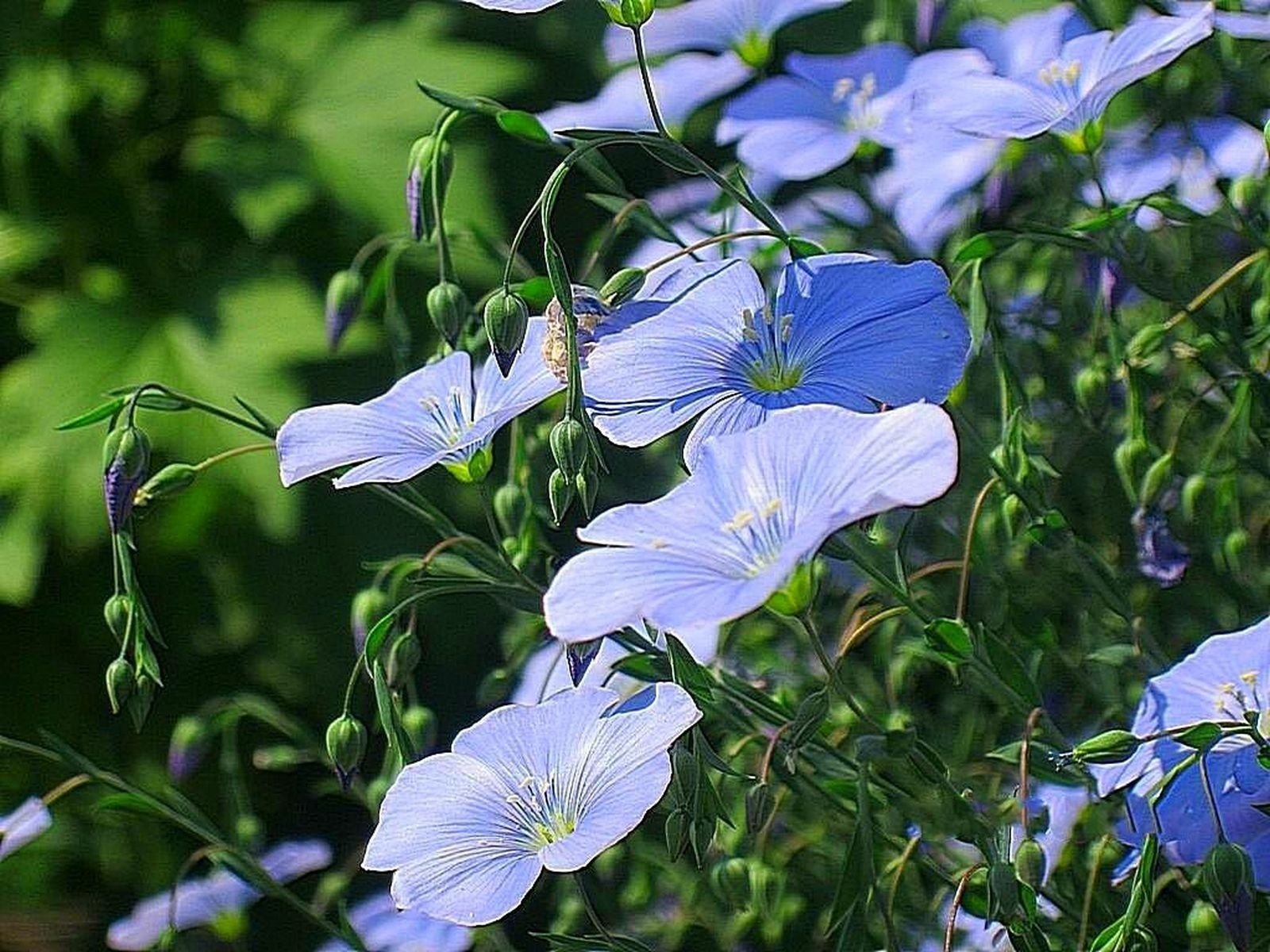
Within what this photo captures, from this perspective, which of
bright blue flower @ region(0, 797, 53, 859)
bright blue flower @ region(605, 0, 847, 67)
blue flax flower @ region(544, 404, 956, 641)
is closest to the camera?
blue flax flower @ region(544, 404, 956, 641)

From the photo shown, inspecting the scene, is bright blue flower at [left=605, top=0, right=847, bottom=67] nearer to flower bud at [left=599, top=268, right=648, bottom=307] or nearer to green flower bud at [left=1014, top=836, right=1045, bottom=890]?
flower bud at [left=599, top=268, right=648, bottom=307]

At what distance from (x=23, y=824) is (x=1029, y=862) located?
1.23 ft

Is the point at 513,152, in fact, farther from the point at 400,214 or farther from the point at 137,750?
the point at 137,750

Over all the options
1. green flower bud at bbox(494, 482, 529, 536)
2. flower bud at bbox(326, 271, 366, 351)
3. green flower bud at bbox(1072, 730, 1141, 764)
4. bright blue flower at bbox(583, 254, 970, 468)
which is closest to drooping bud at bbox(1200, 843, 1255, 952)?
green flower bud at bbox(1072, 730, 1141, 764)

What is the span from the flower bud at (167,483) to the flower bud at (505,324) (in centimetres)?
14

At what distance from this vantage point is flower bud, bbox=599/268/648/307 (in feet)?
1.56

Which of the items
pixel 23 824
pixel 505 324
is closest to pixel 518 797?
pixel 505 324

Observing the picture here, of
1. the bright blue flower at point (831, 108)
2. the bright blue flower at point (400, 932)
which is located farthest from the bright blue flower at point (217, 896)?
the bright blue flower at point (831, 108)

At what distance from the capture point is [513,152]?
1.54 m

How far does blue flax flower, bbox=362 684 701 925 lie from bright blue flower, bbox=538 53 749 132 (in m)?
0.34

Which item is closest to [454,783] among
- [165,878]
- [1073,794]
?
[1073,794]

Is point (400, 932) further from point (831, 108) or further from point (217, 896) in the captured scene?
point (831, 108)

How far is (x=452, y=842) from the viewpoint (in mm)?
468

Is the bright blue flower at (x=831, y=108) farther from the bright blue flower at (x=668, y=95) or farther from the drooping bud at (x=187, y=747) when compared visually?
the drooping bud at (x=187, y=747)
